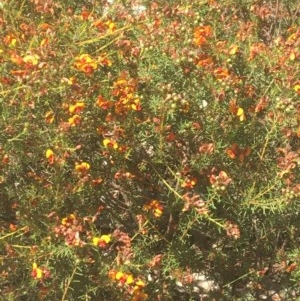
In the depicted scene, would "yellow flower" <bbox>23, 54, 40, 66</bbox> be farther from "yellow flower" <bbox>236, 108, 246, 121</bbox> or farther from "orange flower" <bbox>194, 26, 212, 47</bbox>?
"yellow flower" <bbox>236, 108, 246, 121</bbox>

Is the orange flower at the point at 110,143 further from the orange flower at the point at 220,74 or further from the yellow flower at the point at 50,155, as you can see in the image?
the orange flower at the point at 220,74

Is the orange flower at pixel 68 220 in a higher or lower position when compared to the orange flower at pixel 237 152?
lower

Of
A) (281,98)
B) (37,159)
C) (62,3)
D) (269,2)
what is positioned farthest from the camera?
(269,2)

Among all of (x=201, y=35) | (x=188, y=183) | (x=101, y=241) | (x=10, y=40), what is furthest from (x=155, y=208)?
(x=10, y=40)

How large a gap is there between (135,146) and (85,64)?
448 mm

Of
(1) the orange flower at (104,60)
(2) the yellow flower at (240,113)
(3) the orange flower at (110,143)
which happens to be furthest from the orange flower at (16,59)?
(2) the yellow flower at (240,113)

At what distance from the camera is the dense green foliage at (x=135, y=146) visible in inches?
101

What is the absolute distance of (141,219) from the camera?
276 cm

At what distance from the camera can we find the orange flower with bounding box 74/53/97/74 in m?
2.55

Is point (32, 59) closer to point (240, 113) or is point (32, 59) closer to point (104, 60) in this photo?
point (104, 60)

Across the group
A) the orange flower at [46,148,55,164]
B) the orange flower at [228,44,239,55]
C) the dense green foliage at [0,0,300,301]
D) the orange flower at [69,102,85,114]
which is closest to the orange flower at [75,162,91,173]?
the dense green foliage at [0,0,300,301]

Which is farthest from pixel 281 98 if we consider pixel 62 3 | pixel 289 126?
pixel 62 3

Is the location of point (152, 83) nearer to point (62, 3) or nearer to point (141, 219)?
point (141, 219)

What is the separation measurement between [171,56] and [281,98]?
0.52 meters
